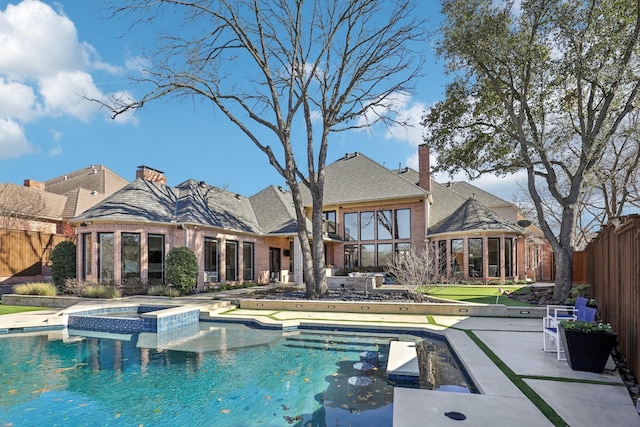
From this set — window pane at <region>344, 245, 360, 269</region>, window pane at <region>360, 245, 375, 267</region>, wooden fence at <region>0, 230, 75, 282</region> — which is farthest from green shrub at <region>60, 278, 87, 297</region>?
window pane at <region>360, 245, 375, 267</region>

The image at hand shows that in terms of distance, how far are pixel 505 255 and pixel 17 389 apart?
22206 millimetres

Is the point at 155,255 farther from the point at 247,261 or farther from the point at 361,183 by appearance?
the point at 361,183

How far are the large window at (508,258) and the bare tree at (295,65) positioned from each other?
36.6 feet

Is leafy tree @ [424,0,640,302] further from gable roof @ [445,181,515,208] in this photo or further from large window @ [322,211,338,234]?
gable roof @ [445,181,515,208]

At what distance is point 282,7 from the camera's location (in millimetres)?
15680

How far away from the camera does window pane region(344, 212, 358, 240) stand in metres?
25.5

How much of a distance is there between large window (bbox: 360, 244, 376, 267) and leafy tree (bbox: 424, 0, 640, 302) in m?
9.39

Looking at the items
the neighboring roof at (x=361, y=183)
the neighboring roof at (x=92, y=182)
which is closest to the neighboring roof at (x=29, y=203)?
the neighboring roof at (x=92, y=182)

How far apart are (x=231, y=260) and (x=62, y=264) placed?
7.55m

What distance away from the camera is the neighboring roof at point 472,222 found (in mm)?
21219

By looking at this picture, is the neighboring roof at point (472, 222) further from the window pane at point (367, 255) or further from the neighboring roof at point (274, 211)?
the neighboring roof at point (274, 211)

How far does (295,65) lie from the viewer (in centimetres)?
1600

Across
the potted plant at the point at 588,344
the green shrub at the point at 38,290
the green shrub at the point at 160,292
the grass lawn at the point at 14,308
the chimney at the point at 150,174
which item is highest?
the chimney at the point at 150,174

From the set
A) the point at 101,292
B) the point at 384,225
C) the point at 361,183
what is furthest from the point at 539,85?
the point at 101,292
